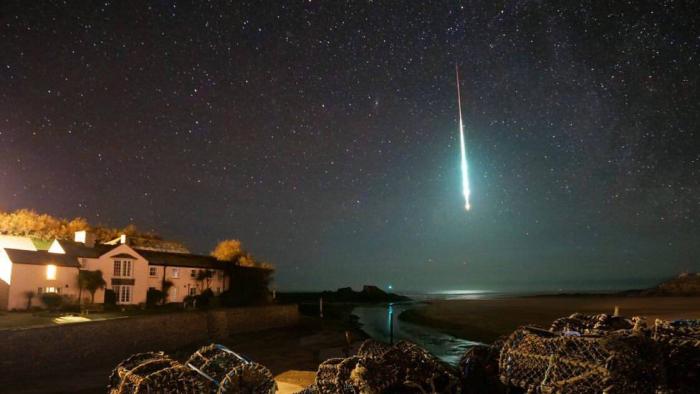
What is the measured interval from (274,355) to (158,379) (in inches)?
747

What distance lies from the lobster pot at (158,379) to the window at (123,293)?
112 ft

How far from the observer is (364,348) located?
966 cm

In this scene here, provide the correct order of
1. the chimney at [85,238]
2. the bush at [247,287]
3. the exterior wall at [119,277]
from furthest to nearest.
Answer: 1. the bush at [247,287]
2. the chimney at [85,238]
3. the exterior wall at [119,277]

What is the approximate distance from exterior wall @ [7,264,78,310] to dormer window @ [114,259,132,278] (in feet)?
11.1

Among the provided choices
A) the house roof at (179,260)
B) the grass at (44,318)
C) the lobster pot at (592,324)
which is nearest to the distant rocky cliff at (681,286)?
the house roof at (179,260)

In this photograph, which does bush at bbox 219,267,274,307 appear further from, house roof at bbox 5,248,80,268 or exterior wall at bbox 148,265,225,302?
house roof at bbox 5,248,80,268

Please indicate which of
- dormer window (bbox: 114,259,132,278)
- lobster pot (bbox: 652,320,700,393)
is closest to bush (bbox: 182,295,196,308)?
dormer window (bbox: 114,259,132,278)

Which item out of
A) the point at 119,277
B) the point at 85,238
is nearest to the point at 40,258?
the point at 119,277

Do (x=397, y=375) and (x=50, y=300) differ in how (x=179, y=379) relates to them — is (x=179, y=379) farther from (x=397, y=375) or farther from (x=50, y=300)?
(x=50, y=300)

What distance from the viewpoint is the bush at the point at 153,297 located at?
39906 mm

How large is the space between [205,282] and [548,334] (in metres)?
44.3

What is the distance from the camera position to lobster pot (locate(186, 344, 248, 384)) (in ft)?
28.6

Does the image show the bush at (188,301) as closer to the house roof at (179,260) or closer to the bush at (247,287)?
the house roof at (179,260)

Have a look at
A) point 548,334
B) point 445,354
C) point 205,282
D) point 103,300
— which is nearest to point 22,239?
point 103,300
